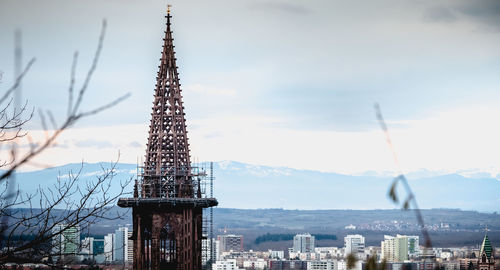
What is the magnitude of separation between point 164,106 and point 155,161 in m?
2.53

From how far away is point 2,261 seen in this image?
603 inches

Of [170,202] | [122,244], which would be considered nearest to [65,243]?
[170,202]

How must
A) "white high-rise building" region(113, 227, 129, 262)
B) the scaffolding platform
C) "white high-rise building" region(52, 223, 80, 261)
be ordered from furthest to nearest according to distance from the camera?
"white high-rise building" region(113, 227, 129, 262) → the scaffolding platform → "white high-rise building" region(52, 223, 80, 261)

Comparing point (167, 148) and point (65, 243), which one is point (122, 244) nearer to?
point (167, 148)

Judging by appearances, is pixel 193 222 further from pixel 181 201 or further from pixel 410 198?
pixel 410 198

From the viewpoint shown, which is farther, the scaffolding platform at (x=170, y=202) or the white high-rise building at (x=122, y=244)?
the white high-rise building at (x=122, y=244)

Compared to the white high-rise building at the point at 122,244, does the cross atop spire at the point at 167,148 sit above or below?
above

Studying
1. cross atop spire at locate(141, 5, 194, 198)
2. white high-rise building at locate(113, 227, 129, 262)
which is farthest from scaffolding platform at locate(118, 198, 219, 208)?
white high-rise building at locate(113, 227, 129, 262)

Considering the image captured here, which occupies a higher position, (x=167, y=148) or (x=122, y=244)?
(x=167, y=148)

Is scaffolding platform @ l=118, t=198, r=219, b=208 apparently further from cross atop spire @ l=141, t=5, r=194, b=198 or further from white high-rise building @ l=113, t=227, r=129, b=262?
white high-rise building @ l=113, t=227, r=129, b=262

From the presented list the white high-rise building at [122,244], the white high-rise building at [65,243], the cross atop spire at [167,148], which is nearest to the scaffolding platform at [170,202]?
the cross atop spire at [167,148]

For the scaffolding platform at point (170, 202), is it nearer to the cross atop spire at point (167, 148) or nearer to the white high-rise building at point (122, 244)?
the cross atop spire at point (167, 148)

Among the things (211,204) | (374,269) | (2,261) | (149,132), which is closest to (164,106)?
(149,132)

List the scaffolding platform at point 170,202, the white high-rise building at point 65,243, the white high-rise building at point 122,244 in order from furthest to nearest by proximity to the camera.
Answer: the white high-rise building at point 122,244 < the scaffolding platform at point 170,202 < the white high-rise building at point 65,243
